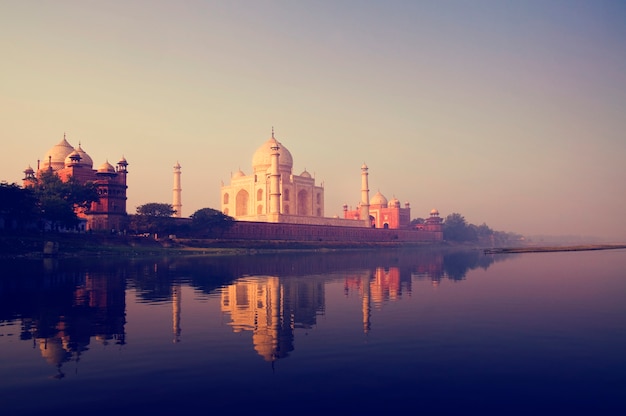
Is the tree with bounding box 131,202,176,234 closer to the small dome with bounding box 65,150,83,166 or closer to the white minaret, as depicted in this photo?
the small dome with bounding box 65,150,83,166

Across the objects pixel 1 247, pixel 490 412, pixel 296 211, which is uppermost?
pixel 296 211

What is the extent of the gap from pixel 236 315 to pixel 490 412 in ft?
30.6

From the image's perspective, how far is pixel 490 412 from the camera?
23.8 ft

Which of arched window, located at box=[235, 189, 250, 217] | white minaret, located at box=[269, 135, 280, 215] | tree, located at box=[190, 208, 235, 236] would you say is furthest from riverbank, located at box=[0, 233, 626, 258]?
arched window, located at box=[235, 189, 250, 217]

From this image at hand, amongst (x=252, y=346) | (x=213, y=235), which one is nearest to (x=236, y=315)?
(x=252, y=346)

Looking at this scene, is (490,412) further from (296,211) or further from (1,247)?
(296,211)

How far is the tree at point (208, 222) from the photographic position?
211 ft

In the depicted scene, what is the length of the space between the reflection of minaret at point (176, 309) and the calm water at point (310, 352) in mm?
72

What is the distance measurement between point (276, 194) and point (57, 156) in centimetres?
3197

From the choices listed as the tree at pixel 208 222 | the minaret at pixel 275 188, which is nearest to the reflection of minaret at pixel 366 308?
the tree at pixel 208 222

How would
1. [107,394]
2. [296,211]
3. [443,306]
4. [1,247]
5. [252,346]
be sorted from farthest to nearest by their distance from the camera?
[296,211]
[1,247]
[443,306]
[252,346]
[107,394]

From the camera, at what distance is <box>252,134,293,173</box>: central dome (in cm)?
8550

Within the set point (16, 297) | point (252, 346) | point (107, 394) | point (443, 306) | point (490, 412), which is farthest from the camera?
point (16, 297)

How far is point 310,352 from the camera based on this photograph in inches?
418
